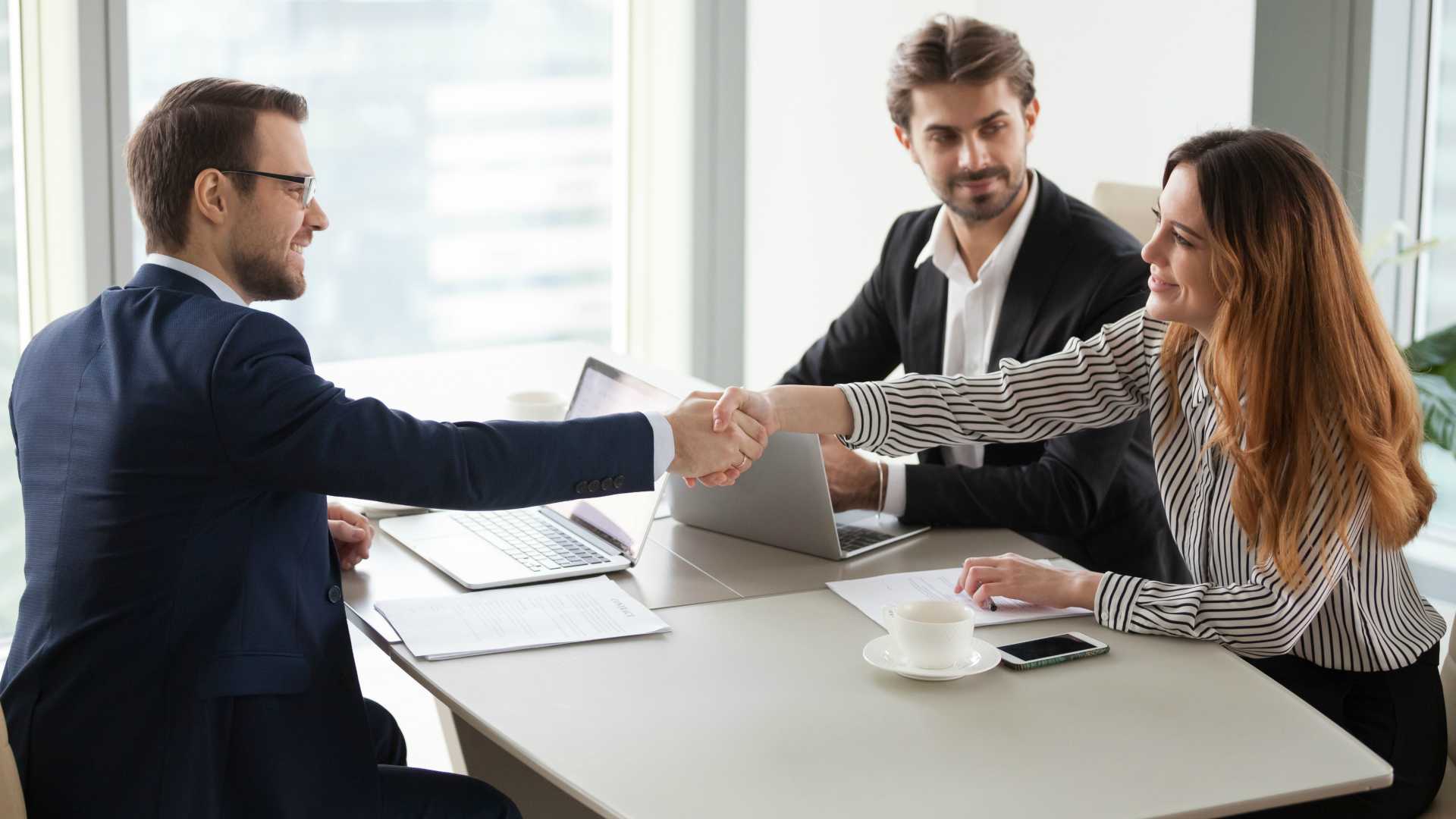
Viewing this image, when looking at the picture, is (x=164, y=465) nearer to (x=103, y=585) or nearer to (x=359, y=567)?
(x=103, y=585)

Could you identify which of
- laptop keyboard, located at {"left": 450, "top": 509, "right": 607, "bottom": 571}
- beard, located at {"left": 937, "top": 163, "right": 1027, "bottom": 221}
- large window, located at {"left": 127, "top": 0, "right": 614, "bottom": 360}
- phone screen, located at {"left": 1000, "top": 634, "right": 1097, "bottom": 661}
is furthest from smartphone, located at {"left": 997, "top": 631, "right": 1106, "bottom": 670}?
large window, located at {"left": 127, "top": 0, "right": 614, "bottom": 360}

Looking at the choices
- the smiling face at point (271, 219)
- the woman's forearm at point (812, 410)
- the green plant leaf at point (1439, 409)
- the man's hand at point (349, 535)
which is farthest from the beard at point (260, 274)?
the green plant leaf at point (1439, 409)

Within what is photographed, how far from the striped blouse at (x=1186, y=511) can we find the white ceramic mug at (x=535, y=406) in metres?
0.56

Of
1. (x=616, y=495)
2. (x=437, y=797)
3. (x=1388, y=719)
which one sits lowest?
(x=437, y=797)

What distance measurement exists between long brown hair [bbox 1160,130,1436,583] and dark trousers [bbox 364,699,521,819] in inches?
38.0

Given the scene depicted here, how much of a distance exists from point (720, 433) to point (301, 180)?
0.62 m

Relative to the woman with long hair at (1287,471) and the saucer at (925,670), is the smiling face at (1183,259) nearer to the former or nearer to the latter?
the woman with long hair at (1287,471)

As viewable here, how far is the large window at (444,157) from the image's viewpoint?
3.88 m

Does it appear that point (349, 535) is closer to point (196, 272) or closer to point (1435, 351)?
point (196, 272)

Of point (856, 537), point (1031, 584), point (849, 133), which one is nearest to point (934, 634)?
point (1031, 584)

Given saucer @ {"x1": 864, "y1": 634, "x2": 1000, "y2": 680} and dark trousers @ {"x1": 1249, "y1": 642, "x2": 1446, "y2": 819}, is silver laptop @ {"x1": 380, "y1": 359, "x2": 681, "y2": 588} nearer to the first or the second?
saucer @ {"x1": 864, "y1": 634, "x2": 1000, "y2": 680}

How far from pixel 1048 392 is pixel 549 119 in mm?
2517

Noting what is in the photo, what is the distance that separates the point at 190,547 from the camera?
1.54 metres

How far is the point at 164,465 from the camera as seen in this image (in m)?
1.53
